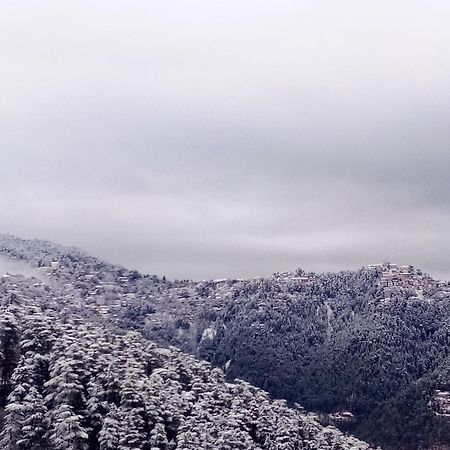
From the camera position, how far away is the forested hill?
7775cm

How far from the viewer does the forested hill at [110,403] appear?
77.8 meters

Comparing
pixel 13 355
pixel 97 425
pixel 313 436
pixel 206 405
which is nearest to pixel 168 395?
pixel 206 405

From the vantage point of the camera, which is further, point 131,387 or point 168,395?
point 168,395

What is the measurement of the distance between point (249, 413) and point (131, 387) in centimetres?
2441

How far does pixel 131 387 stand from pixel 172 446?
9.10 m

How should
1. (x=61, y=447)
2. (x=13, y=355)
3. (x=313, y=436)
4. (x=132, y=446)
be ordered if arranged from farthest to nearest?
(x=313, y=436)
(x=13, y=355)
(x=132, y=446)
(x=61, y=447)

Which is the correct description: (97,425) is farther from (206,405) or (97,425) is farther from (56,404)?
(206,405)

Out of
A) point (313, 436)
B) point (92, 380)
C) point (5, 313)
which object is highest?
point (5, 313)

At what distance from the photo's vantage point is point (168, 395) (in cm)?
9512

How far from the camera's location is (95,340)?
4291 inches

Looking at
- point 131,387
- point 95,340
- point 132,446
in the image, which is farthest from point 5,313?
point 132,446

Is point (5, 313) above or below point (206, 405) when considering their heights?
above

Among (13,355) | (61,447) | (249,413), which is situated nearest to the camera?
(61,447)

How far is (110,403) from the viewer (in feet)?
282
